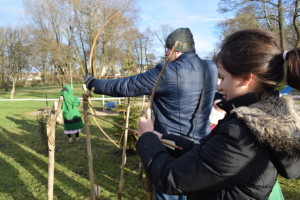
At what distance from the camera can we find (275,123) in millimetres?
890

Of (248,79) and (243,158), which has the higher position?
(248,79)

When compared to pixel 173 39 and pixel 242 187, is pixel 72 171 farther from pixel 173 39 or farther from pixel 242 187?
pixel 242 187

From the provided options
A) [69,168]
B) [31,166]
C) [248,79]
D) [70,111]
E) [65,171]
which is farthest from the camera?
[70,111]

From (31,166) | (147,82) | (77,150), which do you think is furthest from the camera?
(77,150)

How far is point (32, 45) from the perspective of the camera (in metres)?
23.8

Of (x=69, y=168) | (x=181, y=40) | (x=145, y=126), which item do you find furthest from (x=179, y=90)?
(x=69, y=168)

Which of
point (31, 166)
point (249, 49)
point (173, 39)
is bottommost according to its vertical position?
point (31, 166)

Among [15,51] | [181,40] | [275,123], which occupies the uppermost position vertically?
[15,51]

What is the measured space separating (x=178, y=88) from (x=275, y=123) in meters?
1.10

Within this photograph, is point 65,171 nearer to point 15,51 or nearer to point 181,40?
point 181,40

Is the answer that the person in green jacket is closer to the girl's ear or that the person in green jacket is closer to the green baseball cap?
the green baseball cap

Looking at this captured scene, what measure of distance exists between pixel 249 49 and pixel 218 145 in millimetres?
409

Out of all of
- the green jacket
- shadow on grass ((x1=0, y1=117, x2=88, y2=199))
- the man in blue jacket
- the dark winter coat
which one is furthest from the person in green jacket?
the dark winter coat

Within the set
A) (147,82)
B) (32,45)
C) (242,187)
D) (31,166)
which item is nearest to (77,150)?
(31,166)
